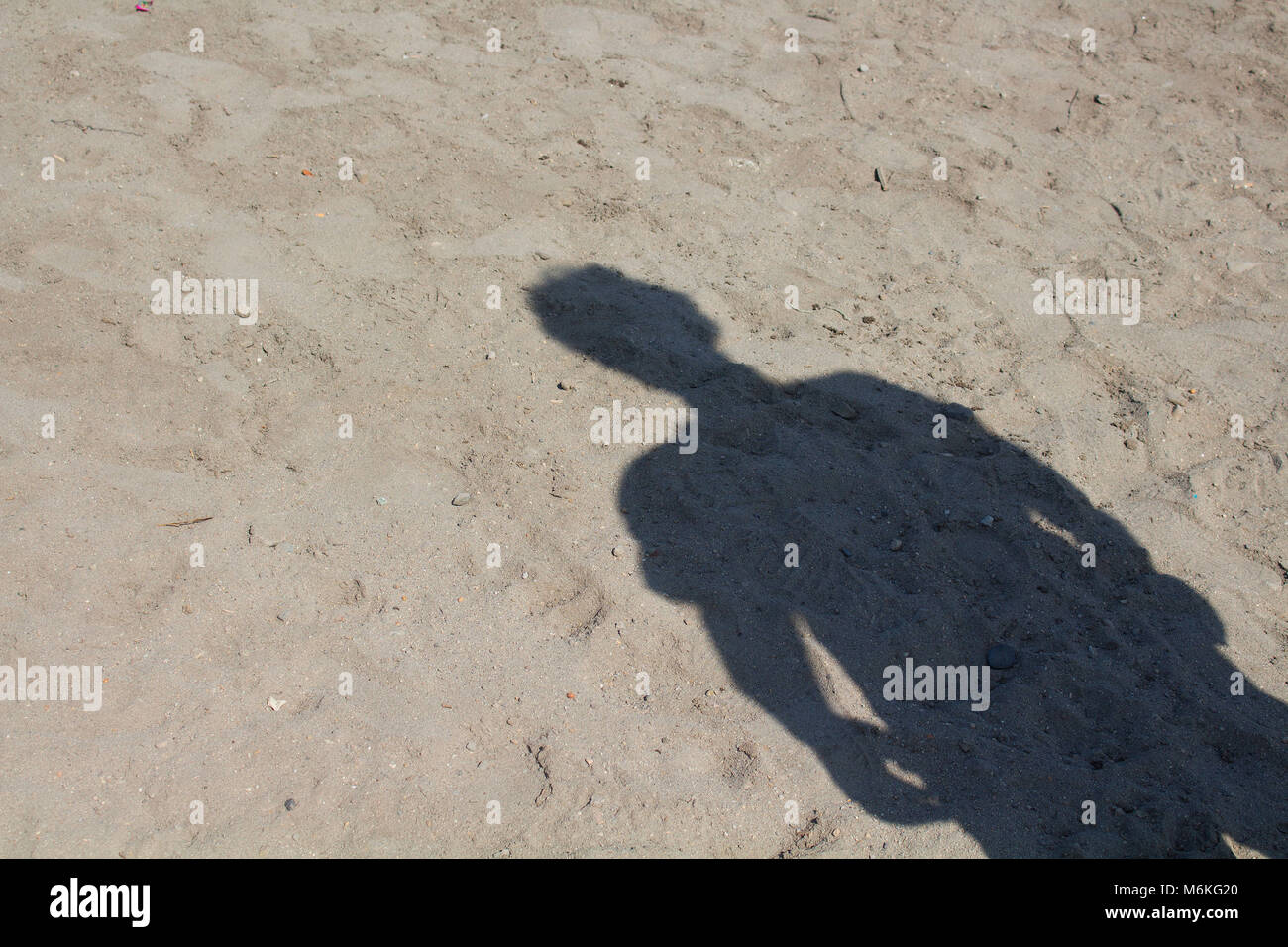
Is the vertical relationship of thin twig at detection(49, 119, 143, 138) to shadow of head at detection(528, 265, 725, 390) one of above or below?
above

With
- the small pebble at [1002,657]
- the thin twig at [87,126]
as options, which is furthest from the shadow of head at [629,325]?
the thin twig at [87,126]

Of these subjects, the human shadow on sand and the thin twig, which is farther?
the thin twig

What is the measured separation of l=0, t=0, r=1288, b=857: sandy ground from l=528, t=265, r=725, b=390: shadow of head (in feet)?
0.07

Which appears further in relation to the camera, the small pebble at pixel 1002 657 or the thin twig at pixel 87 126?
the thin twig at pixel 87 126

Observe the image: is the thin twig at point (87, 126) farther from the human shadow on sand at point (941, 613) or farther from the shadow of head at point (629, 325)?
the human shadow on sand at point (941, 613)

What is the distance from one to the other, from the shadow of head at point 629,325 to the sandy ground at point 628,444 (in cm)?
2

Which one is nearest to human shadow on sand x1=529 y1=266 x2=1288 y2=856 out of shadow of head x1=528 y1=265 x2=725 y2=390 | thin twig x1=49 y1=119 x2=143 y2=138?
shadow of head x1=528 y1=265 x2=725 y2=390

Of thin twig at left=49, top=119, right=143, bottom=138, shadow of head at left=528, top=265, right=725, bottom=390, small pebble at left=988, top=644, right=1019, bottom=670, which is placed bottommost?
small pebble at left=988, top=644, right=1019, bottom=670

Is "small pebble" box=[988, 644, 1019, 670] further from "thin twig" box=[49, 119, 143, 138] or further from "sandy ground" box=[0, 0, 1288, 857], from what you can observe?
"thin twig" box=[49, 119, 143, 138]

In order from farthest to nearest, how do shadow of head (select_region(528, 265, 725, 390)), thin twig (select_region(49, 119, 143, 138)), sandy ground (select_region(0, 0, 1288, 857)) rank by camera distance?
thin twig (select_region(49, 119, 143, 138)) < shadow of head (select_region(528, 265, 725, 390)) < sandy ground (select_region(0, 0, 1288, 857))

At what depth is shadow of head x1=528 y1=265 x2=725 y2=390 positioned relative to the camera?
163 inches

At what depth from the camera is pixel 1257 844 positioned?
8.97ft

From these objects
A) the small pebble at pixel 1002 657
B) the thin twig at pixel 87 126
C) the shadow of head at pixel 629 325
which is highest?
the thin twig at pixel 87 126

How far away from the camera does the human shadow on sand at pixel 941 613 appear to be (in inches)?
112
